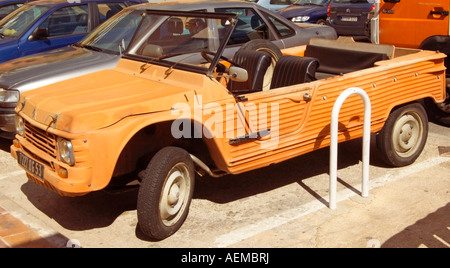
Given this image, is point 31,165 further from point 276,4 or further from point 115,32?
point 276,4

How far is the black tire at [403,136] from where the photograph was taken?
624 cm

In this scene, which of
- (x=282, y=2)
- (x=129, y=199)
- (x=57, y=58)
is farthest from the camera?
(x=282, y=2)

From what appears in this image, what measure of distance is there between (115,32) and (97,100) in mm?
3253

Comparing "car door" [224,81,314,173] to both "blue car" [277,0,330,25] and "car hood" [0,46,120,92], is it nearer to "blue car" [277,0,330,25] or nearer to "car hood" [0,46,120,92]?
"car hood" [0,46,120,92]

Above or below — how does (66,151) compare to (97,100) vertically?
below

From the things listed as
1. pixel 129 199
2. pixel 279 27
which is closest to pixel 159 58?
pixel 129 199

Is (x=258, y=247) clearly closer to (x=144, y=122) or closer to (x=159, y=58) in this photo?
(x=144, y=122)

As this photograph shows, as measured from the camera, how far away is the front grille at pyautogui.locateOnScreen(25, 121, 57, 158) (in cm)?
470

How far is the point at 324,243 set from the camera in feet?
15.6

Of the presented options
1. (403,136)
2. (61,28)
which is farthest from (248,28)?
(61,28)

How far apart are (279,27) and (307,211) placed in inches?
155

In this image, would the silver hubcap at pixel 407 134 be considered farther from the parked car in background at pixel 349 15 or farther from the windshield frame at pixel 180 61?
the parked car in background at pixel 349 15

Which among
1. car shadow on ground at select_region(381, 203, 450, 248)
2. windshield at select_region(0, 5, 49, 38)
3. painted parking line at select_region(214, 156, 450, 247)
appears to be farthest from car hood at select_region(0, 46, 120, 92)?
car shadow on ground at select_region(381, 203, 450, 248)

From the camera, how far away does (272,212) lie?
17.7 feet
